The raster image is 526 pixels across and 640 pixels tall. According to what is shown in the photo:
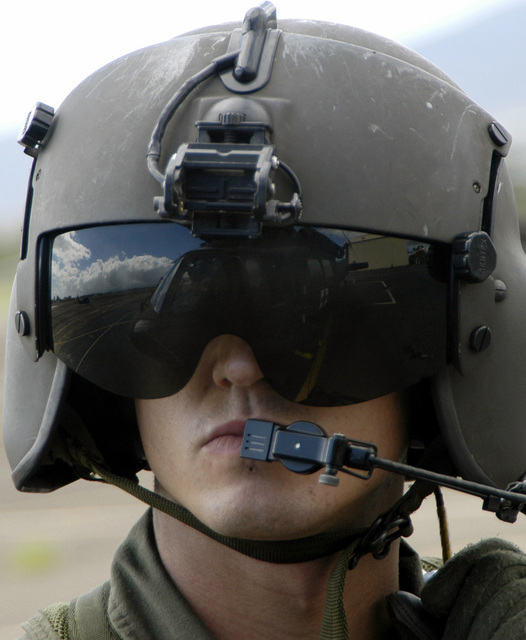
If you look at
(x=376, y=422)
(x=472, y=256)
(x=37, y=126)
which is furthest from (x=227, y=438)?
(x=37, y=126)

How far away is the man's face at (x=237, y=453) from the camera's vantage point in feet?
4.13

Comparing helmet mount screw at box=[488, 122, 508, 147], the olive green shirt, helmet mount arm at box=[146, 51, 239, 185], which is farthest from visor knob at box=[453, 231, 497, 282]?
the olive green shirt

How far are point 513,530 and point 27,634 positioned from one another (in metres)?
2.82

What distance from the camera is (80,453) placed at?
1.57 meters

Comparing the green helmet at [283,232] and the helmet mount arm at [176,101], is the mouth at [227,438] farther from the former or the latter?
the helmet mount arm at [176,101]

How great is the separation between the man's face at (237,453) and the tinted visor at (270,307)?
4cm

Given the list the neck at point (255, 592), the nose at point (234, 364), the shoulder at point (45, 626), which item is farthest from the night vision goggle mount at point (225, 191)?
the shoulder at point (45, 626)

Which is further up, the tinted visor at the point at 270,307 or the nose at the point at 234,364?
the tinted visor at the point at 270,307

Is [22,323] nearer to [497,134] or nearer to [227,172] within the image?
[227,172]

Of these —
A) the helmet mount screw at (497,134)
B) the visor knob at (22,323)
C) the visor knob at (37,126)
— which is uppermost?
the helmet mount screw at (497,134)

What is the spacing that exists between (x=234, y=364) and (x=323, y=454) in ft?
0.90

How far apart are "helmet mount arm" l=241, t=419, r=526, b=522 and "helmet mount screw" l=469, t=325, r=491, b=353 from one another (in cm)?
35

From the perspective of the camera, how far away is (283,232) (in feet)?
4.00

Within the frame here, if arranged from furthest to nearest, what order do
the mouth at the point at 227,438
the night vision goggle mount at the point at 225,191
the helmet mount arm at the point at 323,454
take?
the mouth at the point at 227,438 → the night vision goggle mount at the point at 225,191 → the helmet mount arm at the point at 323,454
